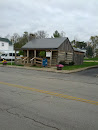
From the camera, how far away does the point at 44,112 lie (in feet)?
15.3

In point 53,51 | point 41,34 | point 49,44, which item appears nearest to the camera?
point 53,51

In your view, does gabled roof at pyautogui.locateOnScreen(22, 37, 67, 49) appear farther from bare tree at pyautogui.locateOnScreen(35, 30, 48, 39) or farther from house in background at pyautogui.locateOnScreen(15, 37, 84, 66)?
bare tree at pyautogui.locateOnScreen(35, 30, 48, 39)

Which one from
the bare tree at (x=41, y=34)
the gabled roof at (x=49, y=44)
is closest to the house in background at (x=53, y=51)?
the gabled roof at (x=49, y=44)

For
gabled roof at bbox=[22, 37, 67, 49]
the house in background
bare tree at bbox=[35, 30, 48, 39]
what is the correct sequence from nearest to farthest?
1. the house in background
2. gabled roof at bbox=[22, 37, 67, 49]
3. bare tree at bbox=[35, 30, 48, 39]

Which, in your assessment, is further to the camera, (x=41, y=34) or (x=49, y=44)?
(x=41, y=34)

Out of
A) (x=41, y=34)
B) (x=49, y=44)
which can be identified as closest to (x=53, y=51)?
(x=49, y=44)

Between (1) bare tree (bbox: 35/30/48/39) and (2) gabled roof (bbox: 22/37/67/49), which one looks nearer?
(2) gabled roof (bbox: 22/37/67/49)

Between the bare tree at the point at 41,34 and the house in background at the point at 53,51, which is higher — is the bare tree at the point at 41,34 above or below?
above

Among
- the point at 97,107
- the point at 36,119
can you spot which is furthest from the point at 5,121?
the point at 97,107

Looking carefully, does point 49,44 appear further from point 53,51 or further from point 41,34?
point 41,34

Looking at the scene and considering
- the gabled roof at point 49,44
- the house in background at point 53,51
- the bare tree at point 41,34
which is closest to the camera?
the house in background at point 53,51

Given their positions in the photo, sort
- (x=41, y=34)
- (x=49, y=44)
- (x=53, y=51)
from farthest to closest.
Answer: (x=41, y=34) → (x=49, y=44) → (x=53, y=51)

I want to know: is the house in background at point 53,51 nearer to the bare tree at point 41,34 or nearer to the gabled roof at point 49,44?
the gabled roof at point 49,44

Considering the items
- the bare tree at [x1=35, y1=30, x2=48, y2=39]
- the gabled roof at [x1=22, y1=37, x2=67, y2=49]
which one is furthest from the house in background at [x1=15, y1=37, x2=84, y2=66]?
the bare tree at [x1=35, y1=30, x2=48, y2=39]
